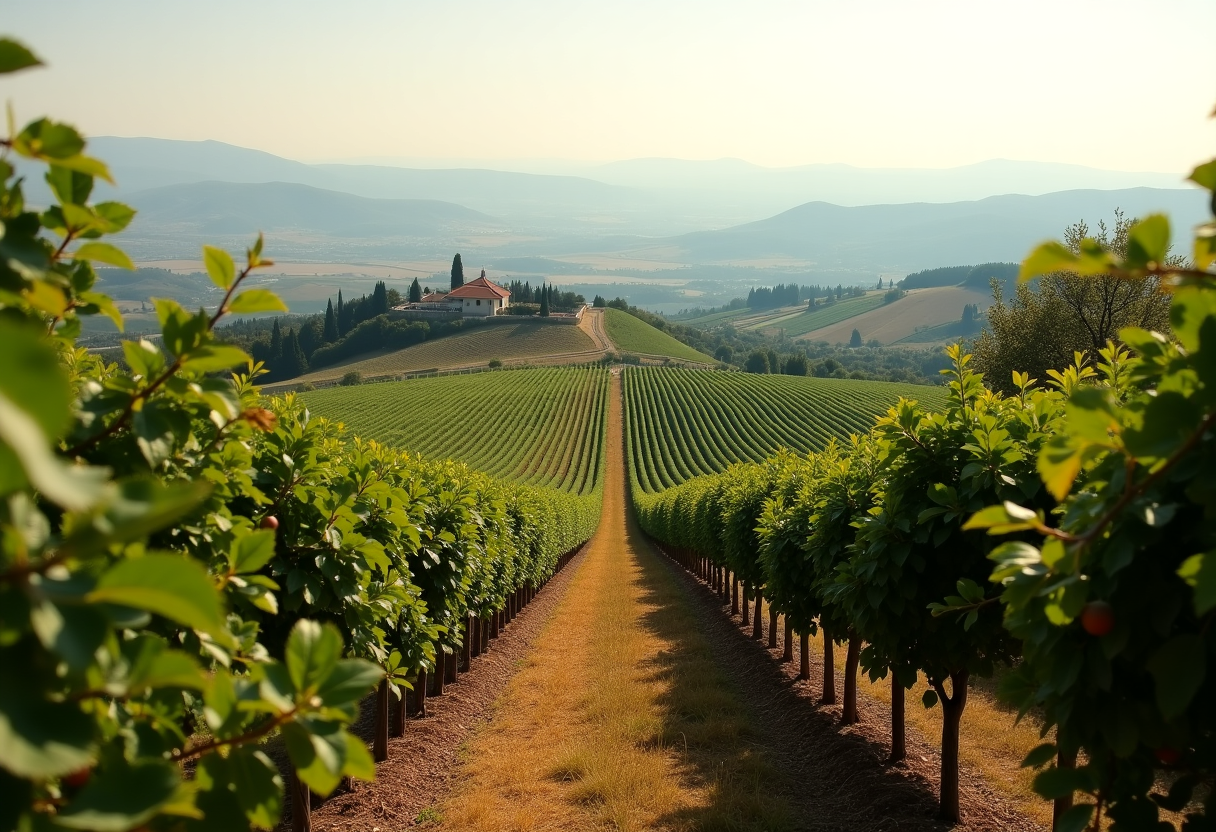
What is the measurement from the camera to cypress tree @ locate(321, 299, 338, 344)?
126750mm

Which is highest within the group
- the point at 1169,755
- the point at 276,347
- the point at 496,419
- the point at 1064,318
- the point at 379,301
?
the point at 379,301

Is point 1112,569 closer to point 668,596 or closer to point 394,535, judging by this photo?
point 394,535

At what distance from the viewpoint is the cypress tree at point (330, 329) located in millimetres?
126750

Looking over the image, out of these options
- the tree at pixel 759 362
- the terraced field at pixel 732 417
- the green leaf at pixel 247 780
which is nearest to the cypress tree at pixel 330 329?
the terraced field at pixel 732 417

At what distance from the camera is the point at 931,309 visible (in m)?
187

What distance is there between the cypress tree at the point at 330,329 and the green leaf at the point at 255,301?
431ft

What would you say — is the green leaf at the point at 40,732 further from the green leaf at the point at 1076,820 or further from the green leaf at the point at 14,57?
the green leaf at the point at 1076,820

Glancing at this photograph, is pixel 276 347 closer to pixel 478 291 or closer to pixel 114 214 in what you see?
pixel 478 291

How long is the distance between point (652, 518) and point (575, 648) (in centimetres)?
2816

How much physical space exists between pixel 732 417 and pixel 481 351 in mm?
49214

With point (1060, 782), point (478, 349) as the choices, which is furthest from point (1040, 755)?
point (478, 349)

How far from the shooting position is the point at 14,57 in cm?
129

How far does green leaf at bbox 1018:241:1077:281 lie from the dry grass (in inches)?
245

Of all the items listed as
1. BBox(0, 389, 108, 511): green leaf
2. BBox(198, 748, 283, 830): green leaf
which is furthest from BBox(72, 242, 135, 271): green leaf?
BBox(0, 389, 108, 511): green leaf
